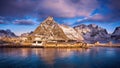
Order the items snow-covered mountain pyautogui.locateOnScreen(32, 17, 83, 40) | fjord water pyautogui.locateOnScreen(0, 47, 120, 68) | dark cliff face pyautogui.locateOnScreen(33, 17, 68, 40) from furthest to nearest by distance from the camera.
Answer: snow-covered mountain pyautogui.locateOnScreen(32, 17, 83, 40) → dark cliff face pyautogui.locateOnScreen(33, 17, 68, 40) → fjord water pyautogui.locateOnScreen(0, 47, 120, 68)

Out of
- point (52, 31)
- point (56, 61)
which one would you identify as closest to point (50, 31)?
point (52, 31)

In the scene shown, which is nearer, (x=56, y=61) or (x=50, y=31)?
(x=56, y=61)

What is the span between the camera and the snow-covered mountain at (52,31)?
343ft

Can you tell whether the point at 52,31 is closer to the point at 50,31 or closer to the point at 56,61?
the point at 50,31

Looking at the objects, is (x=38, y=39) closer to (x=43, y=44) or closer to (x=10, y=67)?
(x=43, y=44)

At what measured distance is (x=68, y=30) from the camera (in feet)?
376

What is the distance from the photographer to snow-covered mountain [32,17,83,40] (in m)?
104

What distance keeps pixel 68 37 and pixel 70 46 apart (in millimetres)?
20477

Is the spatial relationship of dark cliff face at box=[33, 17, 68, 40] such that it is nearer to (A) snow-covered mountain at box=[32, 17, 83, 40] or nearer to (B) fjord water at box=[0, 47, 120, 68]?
(A) snow-covered mountain at box=[32, 17, 83, 40]

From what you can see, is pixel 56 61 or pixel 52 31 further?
pixel 52 31

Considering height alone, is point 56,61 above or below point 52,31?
below

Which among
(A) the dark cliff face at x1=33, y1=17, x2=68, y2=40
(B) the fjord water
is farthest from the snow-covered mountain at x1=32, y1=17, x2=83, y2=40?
(B) the fjord water

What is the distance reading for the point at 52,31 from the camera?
4262 inches

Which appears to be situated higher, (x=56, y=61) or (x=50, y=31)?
(x=50, y=31)
